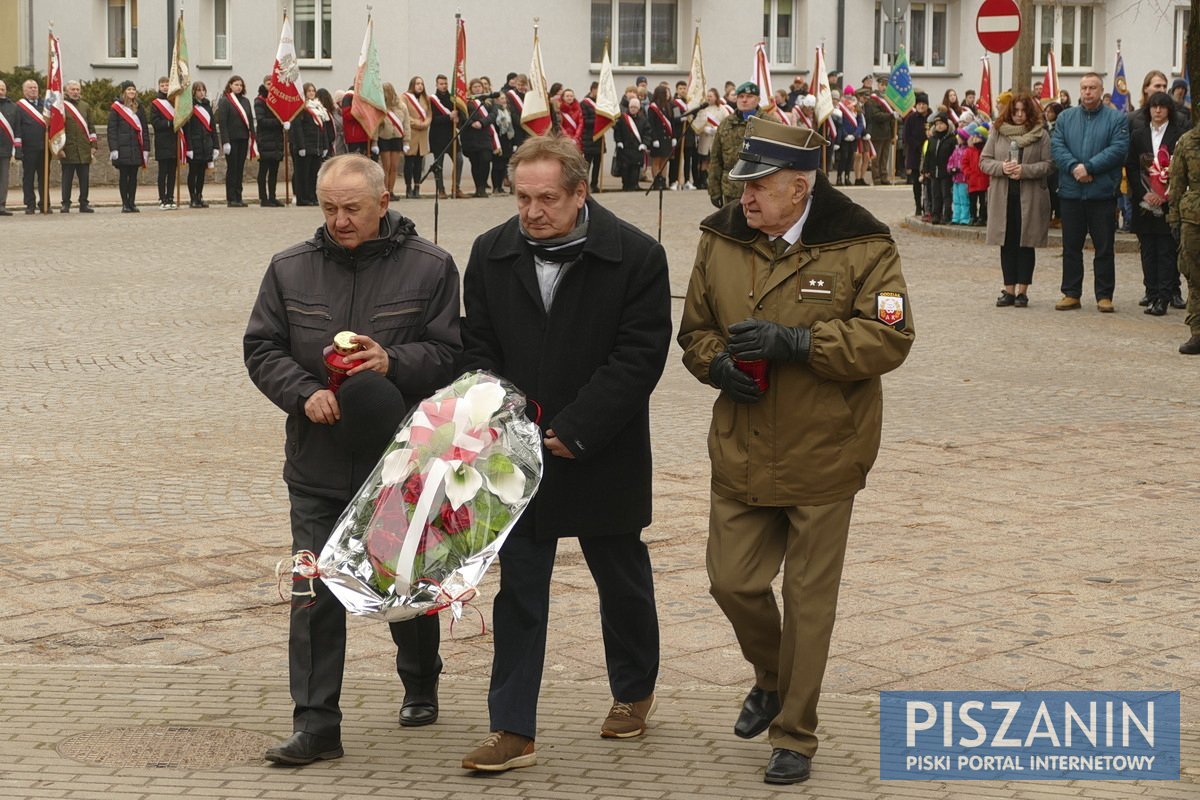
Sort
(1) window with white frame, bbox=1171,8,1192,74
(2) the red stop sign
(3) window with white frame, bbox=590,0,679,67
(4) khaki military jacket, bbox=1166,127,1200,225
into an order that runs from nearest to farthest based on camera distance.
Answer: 1. (4) khaki military jacket, bbox=1166,127,1200,225
2. (2) the red stop sign
3. (3) window with white frame, bbox=590,0,679,67
4. (1) window with white frame, bbox=1171,8,1192,74

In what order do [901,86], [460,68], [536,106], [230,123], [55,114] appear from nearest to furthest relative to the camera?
[55,114] < [536,106] < [230,123] < [460,68] < [901,86]

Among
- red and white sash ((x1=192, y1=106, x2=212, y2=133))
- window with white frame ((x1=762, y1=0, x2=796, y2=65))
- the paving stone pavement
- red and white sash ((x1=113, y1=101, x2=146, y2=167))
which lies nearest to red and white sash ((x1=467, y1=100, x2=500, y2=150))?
red and white sash ((x1=192, y1=106, x2=212, y2=133))

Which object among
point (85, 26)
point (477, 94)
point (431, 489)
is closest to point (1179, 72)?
point (477, 94)

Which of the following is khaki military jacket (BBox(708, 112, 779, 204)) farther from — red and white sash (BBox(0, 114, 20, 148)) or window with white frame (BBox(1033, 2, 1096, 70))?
window with white frame (BBox(1033, 2, 1096, 70))

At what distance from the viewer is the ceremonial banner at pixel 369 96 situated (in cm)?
3006

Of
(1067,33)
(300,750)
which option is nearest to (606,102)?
(1067,33)

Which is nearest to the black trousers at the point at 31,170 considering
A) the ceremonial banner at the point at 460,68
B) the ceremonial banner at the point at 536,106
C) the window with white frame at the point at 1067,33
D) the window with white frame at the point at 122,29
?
the ceremonial banner at the point at 460,68

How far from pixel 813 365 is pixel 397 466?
47.3 inches

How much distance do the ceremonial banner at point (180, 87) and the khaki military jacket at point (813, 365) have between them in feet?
82.5

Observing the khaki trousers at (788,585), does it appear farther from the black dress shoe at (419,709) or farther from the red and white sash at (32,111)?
the red and white sash at (32,111)

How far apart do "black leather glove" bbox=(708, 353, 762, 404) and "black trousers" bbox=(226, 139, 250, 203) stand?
2560 centimetres

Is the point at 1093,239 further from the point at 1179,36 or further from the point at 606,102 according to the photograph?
the point at 1179,36

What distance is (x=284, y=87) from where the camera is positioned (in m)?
29.8

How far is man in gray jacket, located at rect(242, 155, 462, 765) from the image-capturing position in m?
5.59
